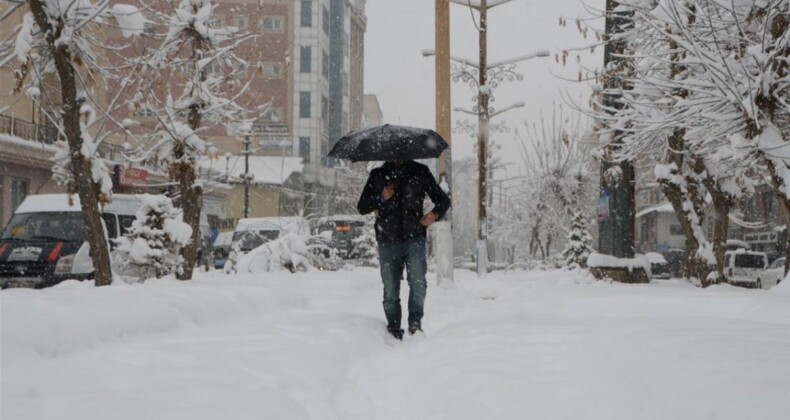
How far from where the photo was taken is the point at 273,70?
6575 centimetres

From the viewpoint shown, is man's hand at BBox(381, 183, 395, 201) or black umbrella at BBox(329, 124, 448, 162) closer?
Result: man's hand at BBox(381, 183, 395, 201)

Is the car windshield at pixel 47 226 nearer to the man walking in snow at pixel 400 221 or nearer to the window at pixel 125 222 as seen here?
the window at pixel 125 222

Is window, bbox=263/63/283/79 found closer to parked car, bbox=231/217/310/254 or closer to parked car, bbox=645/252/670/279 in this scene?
parked car, bbox=645/252/670/279

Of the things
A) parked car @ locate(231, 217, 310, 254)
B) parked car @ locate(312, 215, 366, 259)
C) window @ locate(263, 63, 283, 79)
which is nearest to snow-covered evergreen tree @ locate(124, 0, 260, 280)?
parked car @ locate(231, 217, 310, 254)

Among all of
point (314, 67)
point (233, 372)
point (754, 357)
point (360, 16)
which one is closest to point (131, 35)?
point (233, 372)

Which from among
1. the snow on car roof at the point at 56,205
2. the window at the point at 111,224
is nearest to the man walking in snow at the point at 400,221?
the snow on car roof at the point at 56,205

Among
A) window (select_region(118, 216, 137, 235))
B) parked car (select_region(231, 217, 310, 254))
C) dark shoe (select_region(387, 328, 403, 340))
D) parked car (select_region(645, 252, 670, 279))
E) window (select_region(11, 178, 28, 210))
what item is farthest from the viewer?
parked car (select_region(645, 252, 670, 279))

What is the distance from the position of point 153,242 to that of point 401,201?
21.3 ft

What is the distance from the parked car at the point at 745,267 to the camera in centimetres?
2720

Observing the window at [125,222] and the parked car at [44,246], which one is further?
the window at [125,222]

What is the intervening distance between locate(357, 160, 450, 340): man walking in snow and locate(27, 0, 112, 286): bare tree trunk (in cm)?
414

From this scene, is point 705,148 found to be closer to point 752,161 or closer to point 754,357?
point 752,161

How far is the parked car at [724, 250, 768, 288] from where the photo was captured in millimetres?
27203

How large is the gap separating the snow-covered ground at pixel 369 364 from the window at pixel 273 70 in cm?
6103
